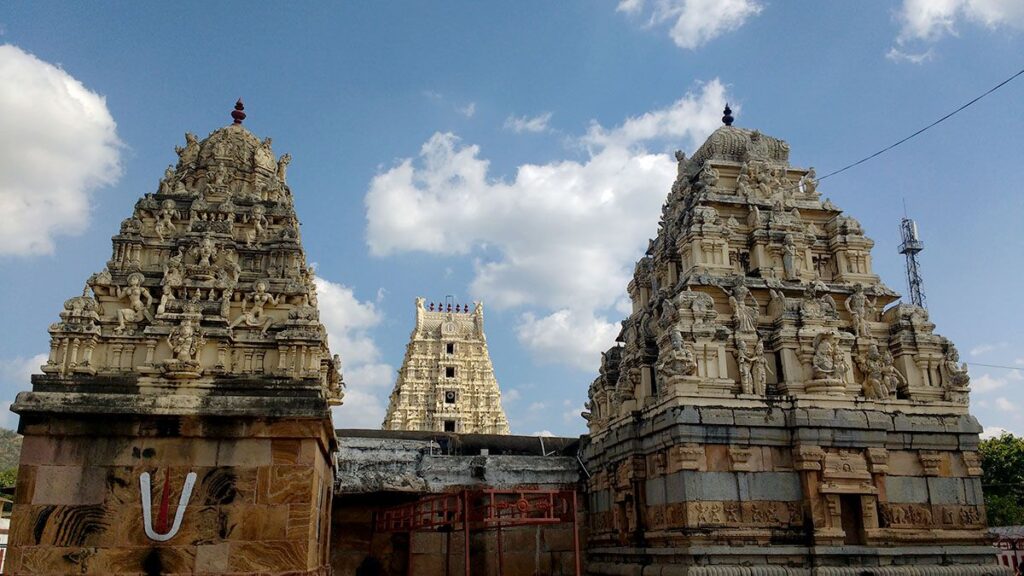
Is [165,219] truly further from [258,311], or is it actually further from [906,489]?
[906,489]

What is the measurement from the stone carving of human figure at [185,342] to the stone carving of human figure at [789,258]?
13.0 meters

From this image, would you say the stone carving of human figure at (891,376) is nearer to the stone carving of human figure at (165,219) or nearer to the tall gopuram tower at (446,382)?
the stone carving of human figure at (165,219)

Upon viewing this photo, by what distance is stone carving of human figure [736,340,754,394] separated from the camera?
52.7 feet

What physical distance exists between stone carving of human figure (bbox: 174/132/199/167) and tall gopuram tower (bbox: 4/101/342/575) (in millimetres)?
3145

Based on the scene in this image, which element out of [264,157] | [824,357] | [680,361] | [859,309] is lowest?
[680,361]

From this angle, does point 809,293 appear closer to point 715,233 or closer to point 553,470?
point 715,233

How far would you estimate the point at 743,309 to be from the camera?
16.9 metres

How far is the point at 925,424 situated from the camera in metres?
16.5

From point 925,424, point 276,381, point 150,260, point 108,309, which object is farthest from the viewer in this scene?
point 925,424

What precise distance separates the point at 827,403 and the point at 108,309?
1422 cm

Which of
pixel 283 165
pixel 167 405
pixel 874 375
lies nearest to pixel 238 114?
pixel 283 165

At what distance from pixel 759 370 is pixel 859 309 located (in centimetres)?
339

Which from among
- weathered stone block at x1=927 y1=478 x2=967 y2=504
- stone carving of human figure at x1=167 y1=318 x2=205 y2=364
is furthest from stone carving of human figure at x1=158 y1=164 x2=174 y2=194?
weathered stone block at x1=927 y1=478 x2=967 y2=504

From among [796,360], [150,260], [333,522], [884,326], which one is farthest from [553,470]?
[150,260]
